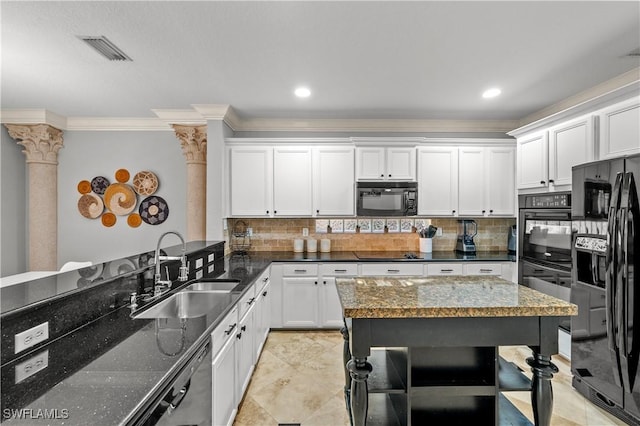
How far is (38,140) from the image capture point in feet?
13.5

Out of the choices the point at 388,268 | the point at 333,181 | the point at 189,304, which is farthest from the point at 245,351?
the point at 333,181

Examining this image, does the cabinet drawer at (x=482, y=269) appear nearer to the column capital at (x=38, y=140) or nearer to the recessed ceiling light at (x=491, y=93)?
the recessed ceiling light at (x=491, y=93)

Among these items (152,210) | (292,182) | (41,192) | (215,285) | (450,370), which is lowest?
(450,370)

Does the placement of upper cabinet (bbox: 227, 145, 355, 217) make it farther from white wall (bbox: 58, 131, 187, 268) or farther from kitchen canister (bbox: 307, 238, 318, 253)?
white wall (bbox: 58, 131, 187, 268)

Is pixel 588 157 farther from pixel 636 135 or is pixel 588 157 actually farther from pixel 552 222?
pixel 552 222

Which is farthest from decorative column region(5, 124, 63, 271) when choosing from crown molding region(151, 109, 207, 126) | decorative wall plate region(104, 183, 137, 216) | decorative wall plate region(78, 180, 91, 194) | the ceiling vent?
the ceiling vent

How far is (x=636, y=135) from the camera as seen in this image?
2256mm

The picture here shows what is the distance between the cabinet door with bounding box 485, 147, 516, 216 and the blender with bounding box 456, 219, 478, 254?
1.16 feet

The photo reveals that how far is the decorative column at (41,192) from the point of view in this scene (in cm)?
413

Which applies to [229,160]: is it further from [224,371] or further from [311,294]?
[224,371]

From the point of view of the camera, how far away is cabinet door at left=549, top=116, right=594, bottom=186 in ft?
8.75

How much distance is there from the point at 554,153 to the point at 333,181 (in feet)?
7.71

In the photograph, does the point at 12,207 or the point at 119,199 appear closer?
the point at 12,207

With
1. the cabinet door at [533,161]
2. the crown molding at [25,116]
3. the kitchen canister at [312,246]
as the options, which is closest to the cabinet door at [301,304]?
the kitchen canister at [312,246]
